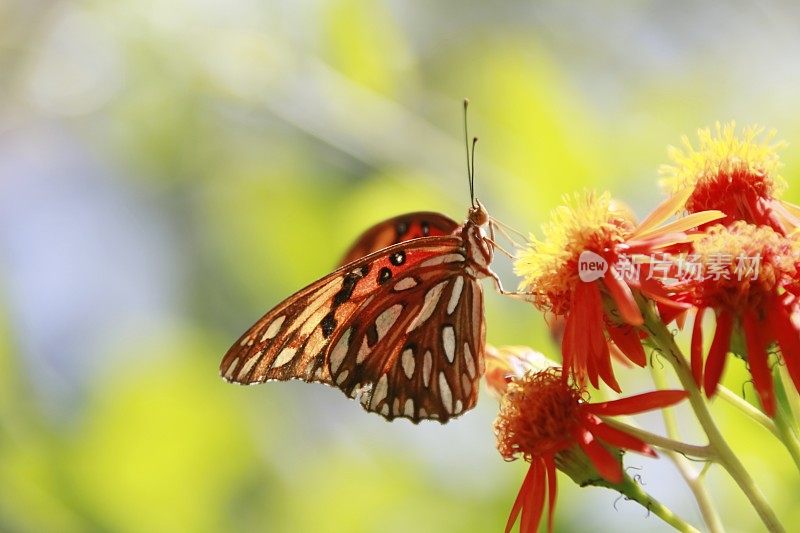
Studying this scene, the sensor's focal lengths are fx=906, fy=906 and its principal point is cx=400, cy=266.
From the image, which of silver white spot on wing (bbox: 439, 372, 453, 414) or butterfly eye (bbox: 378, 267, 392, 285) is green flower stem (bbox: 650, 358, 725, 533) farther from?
butterfly eye (bbox: 378, 267, 392, 285)

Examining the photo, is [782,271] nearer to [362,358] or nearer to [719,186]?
[719,186]

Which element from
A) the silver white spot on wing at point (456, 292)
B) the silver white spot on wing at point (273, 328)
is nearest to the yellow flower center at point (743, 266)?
the silver white spot on wing at point (456, 292)

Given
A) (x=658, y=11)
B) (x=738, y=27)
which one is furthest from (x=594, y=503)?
(x=658, y=11)

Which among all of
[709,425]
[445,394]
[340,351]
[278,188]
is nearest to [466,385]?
[445,394]

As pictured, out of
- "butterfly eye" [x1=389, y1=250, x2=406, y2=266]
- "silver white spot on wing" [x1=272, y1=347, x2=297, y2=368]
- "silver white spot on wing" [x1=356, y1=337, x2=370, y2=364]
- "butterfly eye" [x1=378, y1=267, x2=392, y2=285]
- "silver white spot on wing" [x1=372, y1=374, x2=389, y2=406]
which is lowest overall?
"silver white spot on wing" [x1=272, y1=347, x2=297, y2=368]

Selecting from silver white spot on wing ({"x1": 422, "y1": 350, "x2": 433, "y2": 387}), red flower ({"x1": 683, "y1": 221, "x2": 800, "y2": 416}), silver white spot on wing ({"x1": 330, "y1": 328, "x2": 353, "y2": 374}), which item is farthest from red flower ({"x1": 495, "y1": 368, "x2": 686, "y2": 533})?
silver white spot on wing ({"x1": 330, "y1": 328, "x2": 353, "y2": 374})

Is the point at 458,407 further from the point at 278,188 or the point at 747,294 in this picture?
the point at 278,188

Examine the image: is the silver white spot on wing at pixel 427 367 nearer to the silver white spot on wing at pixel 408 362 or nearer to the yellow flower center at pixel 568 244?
the silver white spot on wing at pixel 408 362
